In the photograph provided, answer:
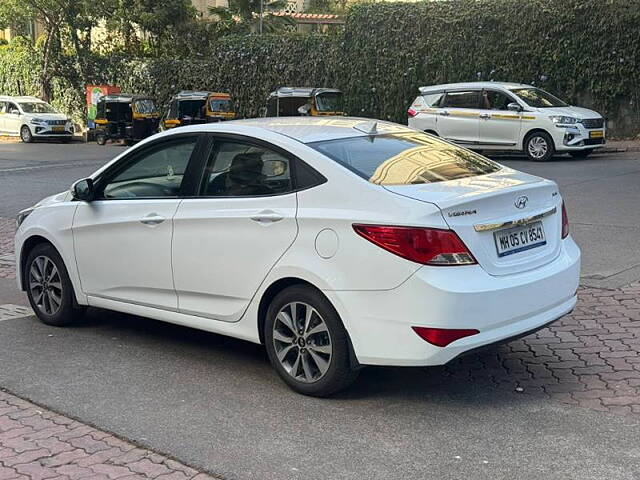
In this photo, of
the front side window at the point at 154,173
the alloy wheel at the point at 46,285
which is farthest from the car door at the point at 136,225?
the alloy wheel at the point at 46,285

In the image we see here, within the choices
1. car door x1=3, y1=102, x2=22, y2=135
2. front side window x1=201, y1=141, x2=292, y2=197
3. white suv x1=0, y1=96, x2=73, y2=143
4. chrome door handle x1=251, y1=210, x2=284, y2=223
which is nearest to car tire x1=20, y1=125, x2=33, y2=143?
white suv x1=0, y1=96, x2=73, y2=143

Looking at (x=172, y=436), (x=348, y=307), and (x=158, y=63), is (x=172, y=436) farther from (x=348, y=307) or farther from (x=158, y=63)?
(x=158, y=63)

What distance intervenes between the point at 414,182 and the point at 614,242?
5.14 m

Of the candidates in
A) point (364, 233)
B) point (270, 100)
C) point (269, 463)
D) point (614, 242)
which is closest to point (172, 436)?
point (269, 463)

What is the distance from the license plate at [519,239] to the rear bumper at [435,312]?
0.15 m

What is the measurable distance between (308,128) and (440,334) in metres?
1.78

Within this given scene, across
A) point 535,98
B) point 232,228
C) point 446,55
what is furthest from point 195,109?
point 232,228

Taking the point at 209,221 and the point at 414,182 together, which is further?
the point at 209,221

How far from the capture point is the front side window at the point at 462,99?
64.6 feet

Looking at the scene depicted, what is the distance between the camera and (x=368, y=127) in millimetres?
5547

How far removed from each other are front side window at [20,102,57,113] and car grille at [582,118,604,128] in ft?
73.5

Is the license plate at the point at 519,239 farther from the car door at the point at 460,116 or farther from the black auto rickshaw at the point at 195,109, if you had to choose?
the black auto rickshaw at the point at 195,109

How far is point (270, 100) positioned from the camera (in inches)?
1000

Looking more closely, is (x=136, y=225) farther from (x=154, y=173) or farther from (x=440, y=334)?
(x=440, y=334)
